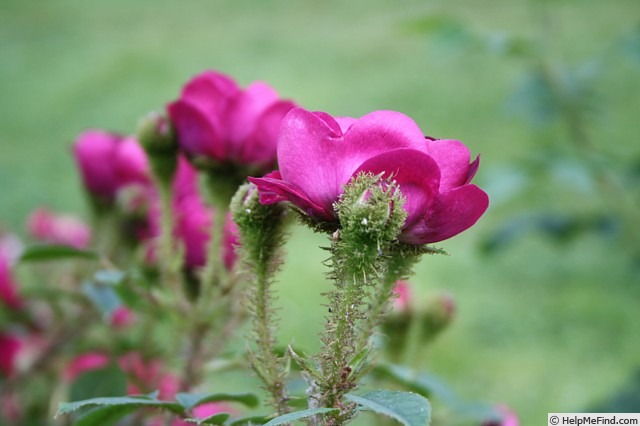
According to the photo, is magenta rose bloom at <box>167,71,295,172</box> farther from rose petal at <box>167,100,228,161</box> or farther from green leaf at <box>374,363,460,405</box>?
green leaf at <box>374,363,460,405</box>

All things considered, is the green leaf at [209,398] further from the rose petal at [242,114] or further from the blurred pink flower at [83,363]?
the blurred pink flower at [83,363]

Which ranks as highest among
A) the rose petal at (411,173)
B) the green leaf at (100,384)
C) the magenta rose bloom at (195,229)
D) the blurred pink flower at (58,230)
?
the blurred pink flower at (58,230)

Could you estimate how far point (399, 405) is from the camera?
28 centimetres

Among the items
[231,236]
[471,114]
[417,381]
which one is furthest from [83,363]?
[471,114]

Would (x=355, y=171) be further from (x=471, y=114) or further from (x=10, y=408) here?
(x=471, y=114)

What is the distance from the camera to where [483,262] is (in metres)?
2.00

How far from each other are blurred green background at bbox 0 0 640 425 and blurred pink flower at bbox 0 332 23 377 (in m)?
0.24

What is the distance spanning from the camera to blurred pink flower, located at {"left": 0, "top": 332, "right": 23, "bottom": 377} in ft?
2.22

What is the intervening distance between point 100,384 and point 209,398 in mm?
190

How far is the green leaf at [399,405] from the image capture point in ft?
0.87

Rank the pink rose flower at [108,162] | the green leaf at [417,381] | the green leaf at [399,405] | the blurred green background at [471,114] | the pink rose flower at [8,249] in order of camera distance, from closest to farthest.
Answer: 1. the green leaf at [399,405]
2. the green leaf at [417,381]
3. the pink rose flower at [108,162]
4. the pink rose flower at [8,249]
5. the blurred green background at [471,114]

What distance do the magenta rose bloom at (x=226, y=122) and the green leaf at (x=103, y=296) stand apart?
0.11 m

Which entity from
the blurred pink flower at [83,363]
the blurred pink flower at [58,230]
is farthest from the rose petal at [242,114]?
the blurred pink flower at [58,230]

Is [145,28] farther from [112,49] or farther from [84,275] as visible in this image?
[84,275]
